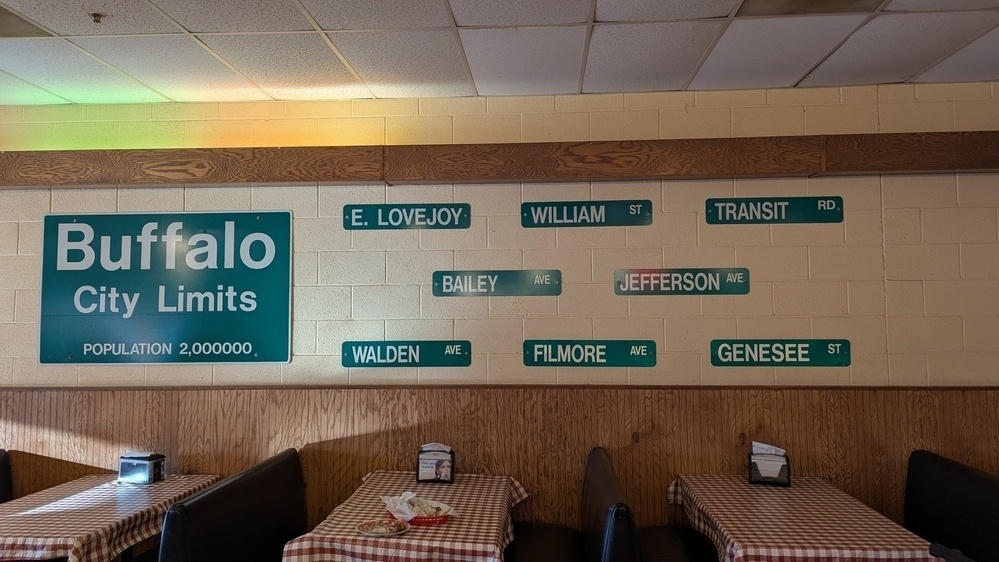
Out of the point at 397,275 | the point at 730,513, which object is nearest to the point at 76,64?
the point at 397,275

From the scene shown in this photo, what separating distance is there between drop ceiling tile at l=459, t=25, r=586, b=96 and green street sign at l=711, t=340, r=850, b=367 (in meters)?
1.65

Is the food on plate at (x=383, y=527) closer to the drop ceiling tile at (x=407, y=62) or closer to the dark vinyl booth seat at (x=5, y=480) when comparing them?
the drop ceiling tile at (x=407, y=62)

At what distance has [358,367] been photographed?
3371mm

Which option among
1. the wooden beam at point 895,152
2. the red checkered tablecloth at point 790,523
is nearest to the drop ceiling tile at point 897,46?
the wooden beam at point 895,152

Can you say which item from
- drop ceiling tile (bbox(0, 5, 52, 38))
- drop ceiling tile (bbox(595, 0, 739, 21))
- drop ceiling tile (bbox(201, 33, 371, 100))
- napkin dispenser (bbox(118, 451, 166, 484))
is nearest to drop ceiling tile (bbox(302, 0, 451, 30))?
drop ceiling tile (bbox(201, 33, 371, 100))

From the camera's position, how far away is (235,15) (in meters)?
2.55

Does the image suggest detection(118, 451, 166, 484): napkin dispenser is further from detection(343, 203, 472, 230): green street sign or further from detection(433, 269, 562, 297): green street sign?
detection(433, 269, 562, 297): green street sign

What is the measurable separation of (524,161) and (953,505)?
2.51 metres

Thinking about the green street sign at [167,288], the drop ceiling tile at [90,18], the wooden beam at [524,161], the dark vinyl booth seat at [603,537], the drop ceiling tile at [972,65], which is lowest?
the dark vinyl booth seat at [603,537]

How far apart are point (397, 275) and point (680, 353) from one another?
161 centimetres

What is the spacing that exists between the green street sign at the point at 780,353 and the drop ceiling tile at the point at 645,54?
1.44m

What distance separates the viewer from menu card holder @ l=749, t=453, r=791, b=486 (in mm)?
2949

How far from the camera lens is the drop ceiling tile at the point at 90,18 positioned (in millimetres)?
2451

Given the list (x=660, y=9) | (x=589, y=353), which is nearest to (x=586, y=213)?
(x=589, y=353)
